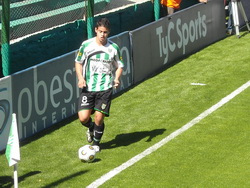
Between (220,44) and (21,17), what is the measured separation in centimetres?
719

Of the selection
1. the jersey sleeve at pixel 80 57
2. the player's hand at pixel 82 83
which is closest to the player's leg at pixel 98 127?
the player's hand at pixel 82 83

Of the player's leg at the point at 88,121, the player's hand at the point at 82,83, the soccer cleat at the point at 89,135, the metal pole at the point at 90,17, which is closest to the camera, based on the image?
the player's hand at the point at 82,83

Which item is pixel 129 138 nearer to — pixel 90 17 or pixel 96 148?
pixel 96 148

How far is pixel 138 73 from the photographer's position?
14953 mm

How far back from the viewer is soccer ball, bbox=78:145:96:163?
10.1 m

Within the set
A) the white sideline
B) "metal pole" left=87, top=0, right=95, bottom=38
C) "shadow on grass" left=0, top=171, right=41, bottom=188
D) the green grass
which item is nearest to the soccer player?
the green grass

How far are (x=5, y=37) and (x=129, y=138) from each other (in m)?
2.78

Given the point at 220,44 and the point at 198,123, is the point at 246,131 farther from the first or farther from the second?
the point at 220,44

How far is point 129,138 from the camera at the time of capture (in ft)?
37.2

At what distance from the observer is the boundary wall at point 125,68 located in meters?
11.4

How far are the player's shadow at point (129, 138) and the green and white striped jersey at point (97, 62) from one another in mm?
1041

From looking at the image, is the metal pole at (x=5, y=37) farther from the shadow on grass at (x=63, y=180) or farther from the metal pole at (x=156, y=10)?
the metal pole at (x=156, y=10)

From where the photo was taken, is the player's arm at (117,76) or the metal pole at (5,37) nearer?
the player's arm at (117,76)

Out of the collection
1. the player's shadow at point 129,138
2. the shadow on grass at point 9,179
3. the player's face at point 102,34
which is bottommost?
the player's shadow at point 129,138
